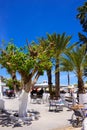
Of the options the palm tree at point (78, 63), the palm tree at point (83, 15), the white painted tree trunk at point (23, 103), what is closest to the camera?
the white painted tree trunk at point (23, 103)

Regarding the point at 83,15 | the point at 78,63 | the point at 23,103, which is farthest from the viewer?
the point at 83,15

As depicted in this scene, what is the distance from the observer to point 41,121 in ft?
48.6

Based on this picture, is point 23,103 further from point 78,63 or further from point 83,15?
point 83,15

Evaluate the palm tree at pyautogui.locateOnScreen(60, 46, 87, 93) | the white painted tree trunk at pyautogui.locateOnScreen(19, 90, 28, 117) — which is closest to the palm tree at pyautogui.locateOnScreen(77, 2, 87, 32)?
the palm tree at pyautogui.locateOnScreen(60, 46, 87, 93)

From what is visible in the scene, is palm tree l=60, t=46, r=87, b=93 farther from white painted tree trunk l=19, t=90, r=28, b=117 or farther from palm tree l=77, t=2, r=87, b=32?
palm tree l=77, t=2, r=87, b=32

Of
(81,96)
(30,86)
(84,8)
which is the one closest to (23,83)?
(30,86)

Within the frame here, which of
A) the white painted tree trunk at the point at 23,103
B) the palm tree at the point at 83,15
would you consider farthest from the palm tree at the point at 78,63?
the palm tree at the point at 83,15

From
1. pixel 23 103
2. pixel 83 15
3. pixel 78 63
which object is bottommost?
pixel 23 103

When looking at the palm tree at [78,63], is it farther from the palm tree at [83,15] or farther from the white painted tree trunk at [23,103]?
→ the palm tree at [83,15]

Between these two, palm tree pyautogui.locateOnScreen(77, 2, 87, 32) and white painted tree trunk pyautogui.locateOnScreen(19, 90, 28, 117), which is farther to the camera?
palm tree pyautogui.locateOnScreen(77, 2, 87, 32)

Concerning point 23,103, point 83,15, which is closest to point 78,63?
point 23,103

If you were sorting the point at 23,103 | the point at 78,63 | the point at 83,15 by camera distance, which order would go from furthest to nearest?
the point at 83,15
the point at 78,63
the point at 23,103

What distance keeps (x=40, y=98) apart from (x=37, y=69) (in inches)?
513

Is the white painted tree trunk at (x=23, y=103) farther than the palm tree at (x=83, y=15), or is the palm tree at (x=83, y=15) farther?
the palm tree at (x=83, y=15)
